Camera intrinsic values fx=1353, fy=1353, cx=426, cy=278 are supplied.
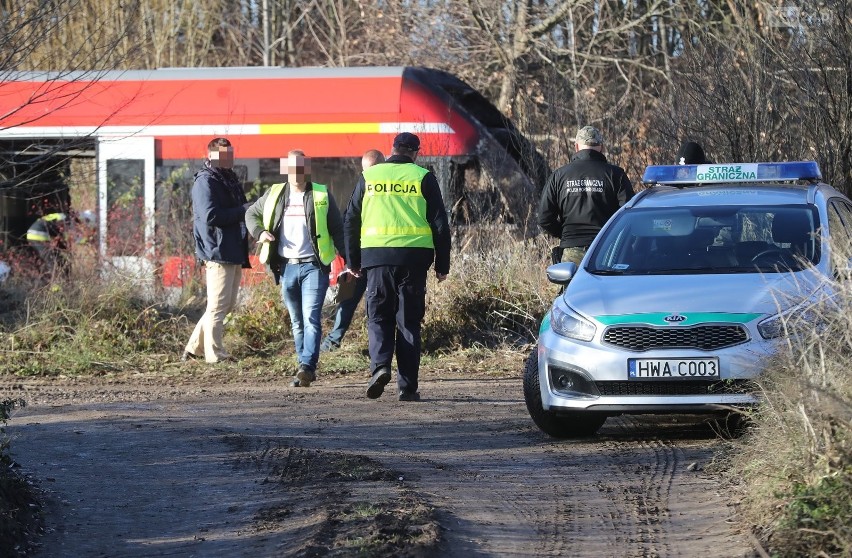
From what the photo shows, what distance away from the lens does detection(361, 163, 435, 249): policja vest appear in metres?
9.73

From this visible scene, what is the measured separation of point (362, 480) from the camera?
22.4 feet

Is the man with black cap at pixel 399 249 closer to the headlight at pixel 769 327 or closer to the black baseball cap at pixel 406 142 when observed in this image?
the black baseball cap at pixel 406 142

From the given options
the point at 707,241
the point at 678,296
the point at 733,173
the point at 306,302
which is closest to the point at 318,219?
the point at 306,302

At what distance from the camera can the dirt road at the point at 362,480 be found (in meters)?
5.68

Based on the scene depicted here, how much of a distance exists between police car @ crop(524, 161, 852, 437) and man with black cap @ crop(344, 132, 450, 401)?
140cm

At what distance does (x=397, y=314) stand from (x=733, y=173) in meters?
2.59

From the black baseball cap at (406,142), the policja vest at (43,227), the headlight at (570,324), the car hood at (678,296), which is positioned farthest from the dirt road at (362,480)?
the policja vest at (43,227)

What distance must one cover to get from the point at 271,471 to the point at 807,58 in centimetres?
773

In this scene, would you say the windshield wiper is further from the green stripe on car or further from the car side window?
the car side window

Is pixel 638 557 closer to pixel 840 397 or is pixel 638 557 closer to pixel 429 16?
pixel 840 397

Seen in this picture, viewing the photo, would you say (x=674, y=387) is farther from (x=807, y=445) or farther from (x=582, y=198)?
(x=582, y=198)

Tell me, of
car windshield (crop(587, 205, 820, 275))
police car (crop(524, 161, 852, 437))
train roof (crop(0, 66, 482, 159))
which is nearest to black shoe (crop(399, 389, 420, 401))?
police car (crop(524, 161, 852, 437))

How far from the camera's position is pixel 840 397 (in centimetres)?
521

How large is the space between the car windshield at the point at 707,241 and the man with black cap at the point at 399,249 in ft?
4.65
